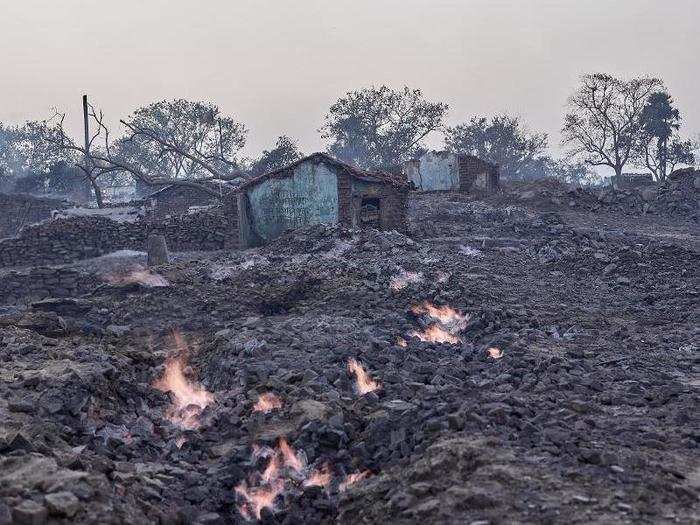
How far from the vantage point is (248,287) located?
13906mm

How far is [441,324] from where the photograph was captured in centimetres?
1090

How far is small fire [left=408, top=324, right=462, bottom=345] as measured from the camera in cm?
1011

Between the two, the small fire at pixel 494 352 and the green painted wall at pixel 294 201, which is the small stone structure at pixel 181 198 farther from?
the small fire at pixel 494 352

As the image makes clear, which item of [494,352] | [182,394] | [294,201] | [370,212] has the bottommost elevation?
[182,394]

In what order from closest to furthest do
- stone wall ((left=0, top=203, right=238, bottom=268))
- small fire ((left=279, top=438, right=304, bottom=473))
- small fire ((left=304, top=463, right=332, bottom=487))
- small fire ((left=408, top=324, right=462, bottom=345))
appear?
small fire ((left=304, top=463, right=332, bottom=487)) < small fire ((left=279, top=438, right=304, bottom=473)) < small fire ((left=408, top=324, right=462, bottom=345)) < stone wall ((left=0, top=203, right=238, bottom=268))

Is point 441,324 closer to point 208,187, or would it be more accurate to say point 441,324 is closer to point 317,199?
point 317,199

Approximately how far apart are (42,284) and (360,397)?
513 inches

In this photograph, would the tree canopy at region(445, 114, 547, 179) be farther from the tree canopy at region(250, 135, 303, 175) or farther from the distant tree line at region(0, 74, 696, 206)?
the tree canopy at region(250, 135, 303, 175)

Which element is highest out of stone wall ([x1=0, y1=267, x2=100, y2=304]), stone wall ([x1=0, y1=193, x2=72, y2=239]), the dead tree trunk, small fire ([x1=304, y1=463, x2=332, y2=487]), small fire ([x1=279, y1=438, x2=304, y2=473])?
stone wall ([x1=0, y1=193, x2=72, y2=239])

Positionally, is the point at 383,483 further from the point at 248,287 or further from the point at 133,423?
the point at 248,287

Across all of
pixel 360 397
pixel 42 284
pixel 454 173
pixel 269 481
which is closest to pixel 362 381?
pixel 360 397

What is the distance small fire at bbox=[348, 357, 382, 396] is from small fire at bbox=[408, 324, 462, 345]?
6.78 feet

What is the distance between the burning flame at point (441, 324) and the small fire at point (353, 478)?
4.51 m

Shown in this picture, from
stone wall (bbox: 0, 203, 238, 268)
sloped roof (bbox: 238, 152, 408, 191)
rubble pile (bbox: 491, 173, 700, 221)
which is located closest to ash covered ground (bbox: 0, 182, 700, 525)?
sloped roof (bbox: 238, 152, 408, 191)
